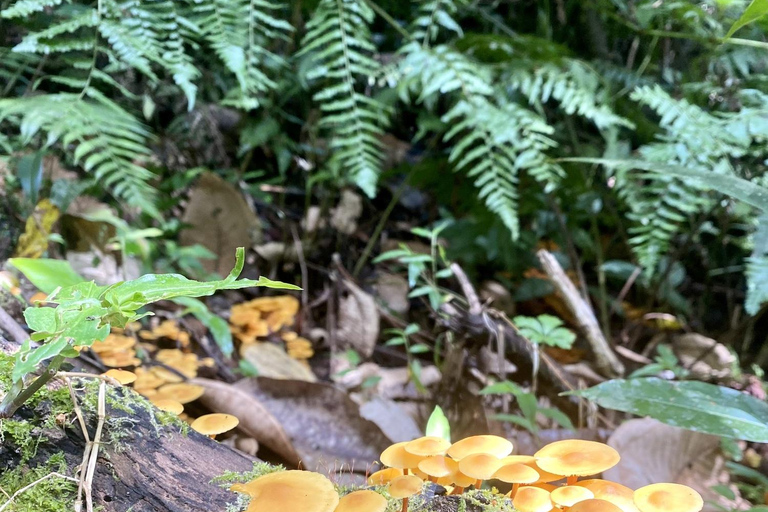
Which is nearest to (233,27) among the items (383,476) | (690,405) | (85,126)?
(85,126)

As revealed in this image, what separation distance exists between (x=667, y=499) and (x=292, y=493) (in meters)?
0.72

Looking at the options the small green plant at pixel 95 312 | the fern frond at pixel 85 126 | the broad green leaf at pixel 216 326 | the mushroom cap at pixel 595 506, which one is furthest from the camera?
the broad green leaf at pixel 216 326

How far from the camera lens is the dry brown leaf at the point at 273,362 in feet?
7.36

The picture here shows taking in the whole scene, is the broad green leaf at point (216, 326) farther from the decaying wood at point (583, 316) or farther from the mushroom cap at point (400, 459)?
the decaying wood at point (583, 316)

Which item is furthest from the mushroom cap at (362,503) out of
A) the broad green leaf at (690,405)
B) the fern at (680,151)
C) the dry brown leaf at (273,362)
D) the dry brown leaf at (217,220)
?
the dry brown leaf at (217,220)

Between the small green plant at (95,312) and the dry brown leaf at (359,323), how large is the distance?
1983 mm

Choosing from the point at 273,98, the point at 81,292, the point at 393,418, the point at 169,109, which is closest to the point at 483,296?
the point at 393,418

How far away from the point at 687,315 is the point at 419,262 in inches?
85.7

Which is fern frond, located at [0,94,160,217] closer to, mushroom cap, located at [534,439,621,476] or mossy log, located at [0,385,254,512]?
mossy log, located at [0,385,254,512]

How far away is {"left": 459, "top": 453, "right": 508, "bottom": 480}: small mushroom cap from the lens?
3.16 ft

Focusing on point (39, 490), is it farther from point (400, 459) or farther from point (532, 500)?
point (532, 500)

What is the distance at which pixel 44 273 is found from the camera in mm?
1376

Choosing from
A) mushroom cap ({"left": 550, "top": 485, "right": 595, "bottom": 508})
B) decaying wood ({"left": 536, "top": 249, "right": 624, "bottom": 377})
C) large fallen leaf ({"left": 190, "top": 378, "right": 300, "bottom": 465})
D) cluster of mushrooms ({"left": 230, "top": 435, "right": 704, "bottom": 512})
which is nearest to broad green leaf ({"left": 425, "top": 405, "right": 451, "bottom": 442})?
cluster of mushrooms ({"left": 230, "top": 435, "right": 704, "bottom": 512})

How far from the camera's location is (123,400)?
1046 mm
